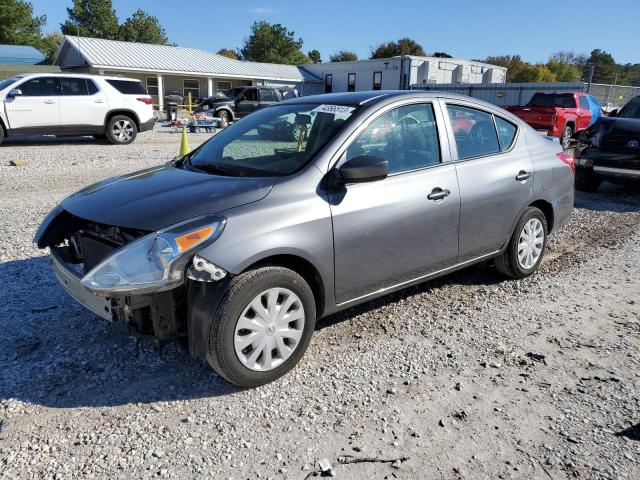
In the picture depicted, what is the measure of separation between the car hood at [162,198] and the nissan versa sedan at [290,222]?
12 millimetres

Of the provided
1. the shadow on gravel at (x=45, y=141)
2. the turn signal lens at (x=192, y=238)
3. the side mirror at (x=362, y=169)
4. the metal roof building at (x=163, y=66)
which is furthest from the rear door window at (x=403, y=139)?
the metal roof building at (x=163, y=66)

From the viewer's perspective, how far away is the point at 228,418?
295cm

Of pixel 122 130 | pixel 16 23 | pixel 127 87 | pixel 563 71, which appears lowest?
pixel 122 130

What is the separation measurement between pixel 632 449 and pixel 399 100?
2.68 meters

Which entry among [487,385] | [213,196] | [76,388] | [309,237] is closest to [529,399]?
[487,385]

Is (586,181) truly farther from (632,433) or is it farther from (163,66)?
(163,66)

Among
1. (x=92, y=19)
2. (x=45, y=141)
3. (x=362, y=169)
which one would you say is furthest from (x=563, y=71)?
(x=362, y=169)

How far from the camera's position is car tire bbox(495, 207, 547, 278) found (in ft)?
15.8

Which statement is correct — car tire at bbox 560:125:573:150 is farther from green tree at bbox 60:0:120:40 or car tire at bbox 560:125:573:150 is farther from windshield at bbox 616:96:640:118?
green tree at bbox 60:0:120:40

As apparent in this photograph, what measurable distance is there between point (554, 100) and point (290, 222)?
16.6 meters

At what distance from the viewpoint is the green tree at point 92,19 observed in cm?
6134

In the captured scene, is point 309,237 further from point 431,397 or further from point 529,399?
point 529,399

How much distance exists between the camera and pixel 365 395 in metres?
3.17

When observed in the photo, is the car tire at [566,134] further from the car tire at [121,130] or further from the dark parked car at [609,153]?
the car tire at [121,130]
